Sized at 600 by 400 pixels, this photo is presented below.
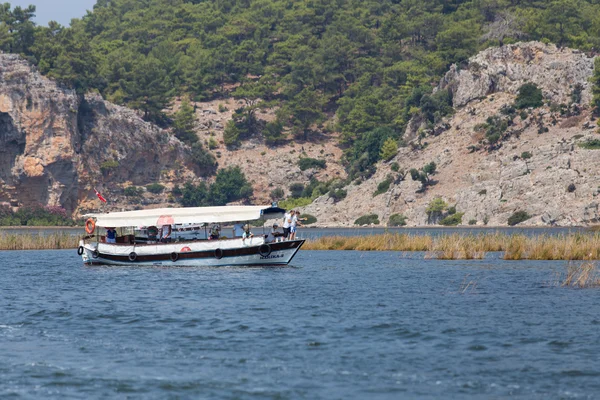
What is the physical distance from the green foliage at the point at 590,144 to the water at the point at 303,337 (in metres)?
75.3

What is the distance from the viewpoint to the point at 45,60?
15488 cm

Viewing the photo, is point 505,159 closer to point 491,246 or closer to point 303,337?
point 491,246

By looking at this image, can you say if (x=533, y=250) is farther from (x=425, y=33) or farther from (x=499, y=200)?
(x=425, y=33)

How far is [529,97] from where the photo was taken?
5340 inches

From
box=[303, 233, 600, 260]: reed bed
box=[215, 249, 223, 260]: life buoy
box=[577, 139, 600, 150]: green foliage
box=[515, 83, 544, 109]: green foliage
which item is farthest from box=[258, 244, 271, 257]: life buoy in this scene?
box=[515, 83, 544, 109]: green foliage

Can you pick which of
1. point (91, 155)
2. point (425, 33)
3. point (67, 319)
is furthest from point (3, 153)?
point (67, 319)

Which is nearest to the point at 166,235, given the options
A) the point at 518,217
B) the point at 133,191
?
the point at 518,217

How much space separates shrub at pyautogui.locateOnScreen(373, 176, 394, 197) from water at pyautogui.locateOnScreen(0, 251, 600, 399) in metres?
85.3

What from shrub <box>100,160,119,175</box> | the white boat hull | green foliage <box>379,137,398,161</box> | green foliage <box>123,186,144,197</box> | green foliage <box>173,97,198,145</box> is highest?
green foliage <box>173,97,198,145</box>

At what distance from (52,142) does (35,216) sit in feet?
39.8

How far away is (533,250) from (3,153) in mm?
108037

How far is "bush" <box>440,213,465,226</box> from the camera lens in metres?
120

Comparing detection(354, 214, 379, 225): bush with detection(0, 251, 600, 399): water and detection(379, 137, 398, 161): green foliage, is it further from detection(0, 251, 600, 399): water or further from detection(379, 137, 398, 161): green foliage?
detection(0, 251, 600, 399): water

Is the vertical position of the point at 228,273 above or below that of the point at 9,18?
below
